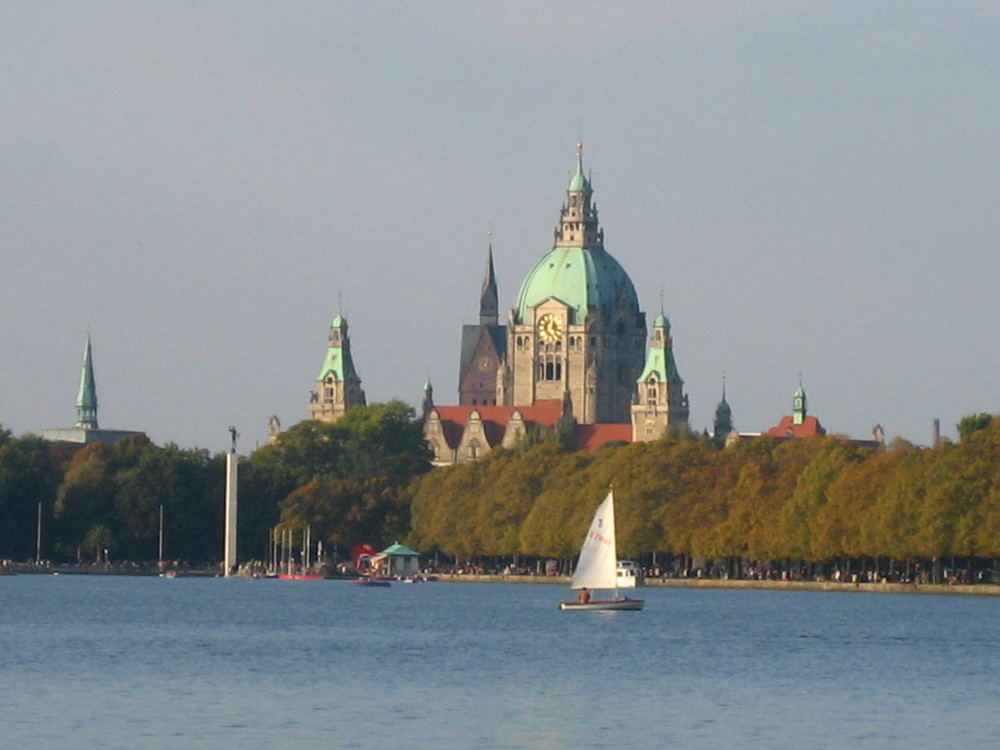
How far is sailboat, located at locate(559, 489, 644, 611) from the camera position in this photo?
4747 inches

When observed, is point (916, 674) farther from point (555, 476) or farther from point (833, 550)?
point (555, 476)

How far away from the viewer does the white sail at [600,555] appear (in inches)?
4744

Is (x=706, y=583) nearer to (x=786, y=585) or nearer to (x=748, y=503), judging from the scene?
(x=748, y=503)

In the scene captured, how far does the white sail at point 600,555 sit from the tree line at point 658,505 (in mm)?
23092

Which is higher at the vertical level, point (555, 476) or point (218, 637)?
point (555, 476)

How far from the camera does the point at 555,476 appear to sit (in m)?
191

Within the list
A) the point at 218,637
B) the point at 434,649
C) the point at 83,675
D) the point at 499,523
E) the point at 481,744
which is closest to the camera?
the point at 481,744

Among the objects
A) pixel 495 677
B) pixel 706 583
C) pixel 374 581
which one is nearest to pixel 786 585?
pixel 706 583

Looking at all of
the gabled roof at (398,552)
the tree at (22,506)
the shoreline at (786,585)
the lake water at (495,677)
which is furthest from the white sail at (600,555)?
the tree at (22,506)

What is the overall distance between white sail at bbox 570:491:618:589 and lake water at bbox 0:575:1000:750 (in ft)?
5.46

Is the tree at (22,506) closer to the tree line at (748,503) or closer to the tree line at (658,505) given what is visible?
the tree line at (658,505)

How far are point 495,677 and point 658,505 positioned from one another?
310 feet

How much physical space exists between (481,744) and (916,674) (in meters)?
23.7

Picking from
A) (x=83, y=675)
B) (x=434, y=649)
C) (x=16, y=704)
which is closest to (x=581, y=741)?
(x=16, y=704)
